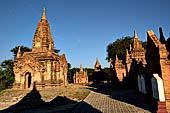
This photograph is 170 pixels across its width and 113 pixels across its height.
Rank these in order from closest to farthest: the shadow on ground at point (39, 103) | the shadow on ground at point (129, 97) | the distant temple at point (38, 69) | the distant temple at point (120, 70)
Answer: the shadow on ground at point (129, 97)
the shadow on ground at point (39, 103)
the distant temple at point (38, 69)
the distant temple at point (120, 70)

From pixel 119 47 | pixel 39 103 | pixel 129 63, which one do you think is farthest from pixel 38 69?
pixel 119 47

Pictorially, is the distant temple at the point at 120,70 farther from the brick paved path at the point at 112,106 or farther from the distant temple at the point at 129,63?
the brick paved path at the point at 112,106

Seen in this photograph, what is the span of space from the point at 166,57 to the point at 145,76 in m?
3.11

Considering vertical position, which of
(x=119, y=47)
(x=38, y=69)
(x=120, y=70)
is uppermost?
(x=119, y=47)

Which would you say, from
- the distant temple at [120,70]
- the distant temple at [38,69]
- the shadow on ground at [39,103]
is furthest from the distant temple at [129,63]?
the shadow on ground at [39,103]

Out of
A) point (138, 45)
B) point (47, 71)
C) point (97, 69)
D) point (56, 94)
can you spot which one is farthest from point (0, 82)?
point (138, 45)

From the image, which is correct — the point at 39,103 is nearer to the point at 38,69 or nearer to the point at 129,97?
the point at 38,69

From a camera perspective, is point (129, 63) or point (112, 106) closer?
point (112, 106)

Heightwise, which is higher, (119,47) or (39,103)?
(119,47)

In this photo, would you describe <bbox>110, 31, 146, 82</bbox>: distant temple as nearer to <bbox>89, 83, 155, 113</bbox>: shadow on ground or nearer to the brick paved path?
<bbox>89, 83, 155, 113</bbox>: shadow on ground

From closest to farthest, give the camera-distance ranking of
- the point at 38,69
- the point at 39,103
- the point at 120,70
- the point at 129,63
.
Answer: the point at 39,103
the point at 38,69
the point at 129,63
the point at 120,70

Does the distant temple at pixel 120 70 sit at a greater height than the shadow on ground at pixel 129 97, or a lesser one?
greater

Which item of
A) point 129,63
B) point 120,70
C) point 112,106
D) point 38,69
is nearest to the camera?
point 112,106

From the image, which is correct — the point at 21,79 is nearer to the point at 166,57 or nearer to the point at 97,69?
the point at 166,57
